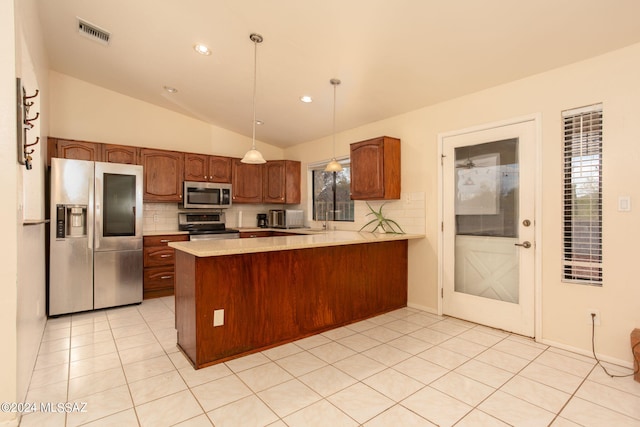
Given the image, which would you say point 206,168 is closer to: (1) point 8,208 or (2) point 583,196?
(1) point 8,208

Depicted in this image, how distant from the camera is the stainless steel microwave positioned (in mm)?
4941

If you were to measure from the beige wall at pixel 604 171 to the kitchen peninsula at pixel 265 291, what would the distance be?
142cm

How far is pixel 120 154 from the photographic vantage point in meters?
4.43

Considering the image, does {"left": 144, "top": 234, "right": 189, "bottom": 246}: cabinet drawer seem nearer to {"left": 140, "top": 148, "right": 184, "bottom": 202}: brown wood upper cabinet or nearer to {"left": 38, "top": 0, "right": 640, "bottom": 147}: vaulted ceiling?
{"left": 140, "top": 148, "right": 184, "bottom": 202}: brown wood upper cabinet

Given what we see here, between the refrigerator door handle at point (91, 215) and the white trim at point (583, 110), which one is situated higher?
the white trim at point (583, 110)

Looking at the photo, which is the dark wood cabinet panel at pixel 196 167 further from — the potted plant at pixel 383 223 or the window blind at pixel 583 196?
the window blind at pixel 583 196

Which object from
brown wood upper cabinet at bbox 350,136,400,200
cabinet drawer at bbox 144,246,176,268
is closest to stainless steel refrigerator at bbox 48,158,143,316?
cabinet drawer at bbox 144,246,176,268

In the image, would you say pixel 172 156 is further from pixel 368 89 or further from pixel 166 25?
pixel 368 89

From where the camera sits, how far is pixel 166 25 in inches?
117

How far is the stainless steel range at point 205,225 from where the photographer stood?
4.83 metres

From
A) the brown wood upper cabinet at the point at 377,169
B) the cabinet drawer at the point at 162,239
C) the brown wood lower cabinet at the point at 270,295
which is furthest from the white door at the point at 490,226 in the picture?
the cabinet drawer at the point at 162,239

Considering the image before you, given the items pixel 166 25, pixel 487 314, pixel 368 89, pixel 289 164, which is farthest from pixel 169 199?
pixel 487 314

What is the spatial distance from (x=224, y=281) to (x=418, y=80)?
8.90 ft

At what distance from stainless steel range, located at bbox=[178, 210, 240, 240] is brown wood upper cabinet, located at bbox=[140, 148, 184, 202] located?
0.40 metres
